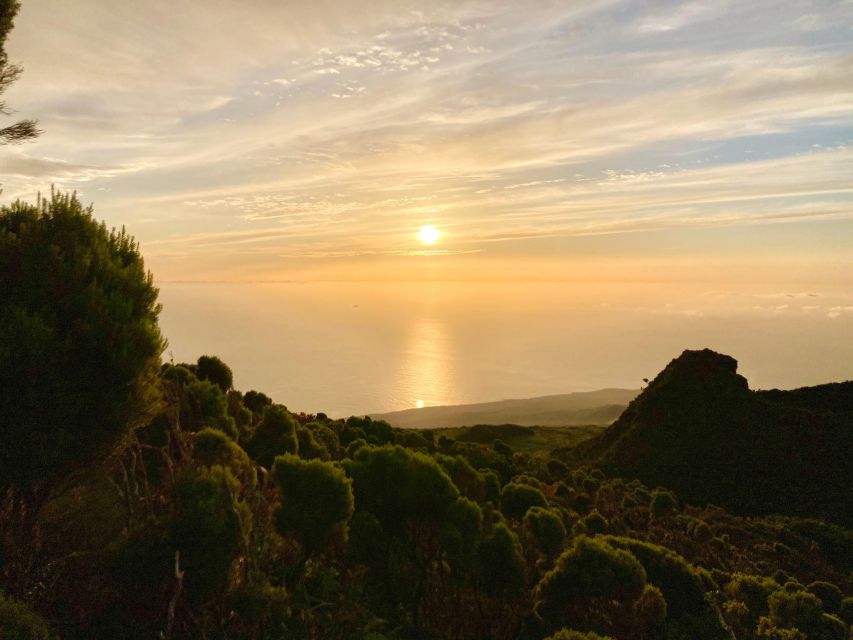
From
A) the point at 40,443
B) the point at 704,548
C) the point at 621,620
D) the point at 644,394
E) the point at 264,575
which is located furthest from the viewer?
the point at 644,394

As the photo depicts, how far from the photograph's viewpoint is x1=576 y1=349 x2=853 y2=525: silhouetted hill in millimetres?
59031

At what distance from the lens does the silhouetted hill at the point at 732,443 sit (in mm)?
59031

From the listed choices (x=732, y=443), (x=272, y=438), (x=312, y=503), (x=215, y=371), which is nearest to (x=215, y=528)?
(x=312, y=503)

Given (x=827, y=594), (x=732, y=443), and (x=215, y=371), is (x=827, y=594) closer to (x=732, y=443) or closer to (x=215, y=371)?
(x=215, y=371)

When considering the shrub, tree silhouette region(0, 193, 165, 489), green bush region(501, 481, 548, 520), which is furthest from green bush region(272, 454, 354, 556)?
the shrub

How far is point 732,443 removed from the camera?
65562 millimetres

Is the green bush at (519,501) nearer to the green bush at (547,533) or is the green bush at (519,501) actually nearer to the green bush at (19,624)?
the green bush at (547,533)

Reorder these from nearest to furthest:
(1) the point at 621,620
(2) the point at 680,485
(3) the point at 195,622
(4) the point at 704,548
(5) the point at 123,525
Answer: (3) the point at 195,622, (5) the point at 123,525, (1) the point at 621,620, (4) the point at 704,548, (2) the point at 680,485

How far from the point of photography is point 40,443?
30.3ft

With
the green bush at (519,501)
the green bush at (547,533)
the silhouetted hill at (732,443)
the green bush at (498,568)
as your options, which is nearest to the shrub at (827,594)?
the green bush at (519,501)

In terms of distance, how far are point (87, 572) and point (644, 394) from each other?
3292 inches

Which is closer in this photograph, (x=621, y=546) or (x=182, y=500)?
(x=182, y=500)

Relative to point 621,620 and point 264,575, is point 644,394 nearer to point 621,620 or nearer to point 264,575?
point 621,620

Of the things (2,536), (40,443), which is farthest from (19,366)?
(2,536)
